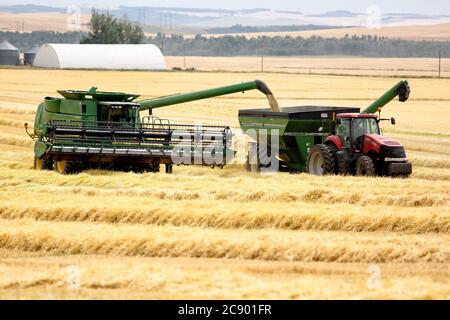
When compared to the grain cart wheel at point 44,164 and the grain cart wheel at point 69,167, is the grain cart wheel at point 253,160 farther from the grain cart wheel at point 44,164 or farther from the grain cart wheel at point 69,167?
the grain cart wheel at point 44,164

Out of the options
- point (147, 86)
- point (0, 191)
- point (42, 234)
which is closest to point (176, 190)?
point (0, 191)

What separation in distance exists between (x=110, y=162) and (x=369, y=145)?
19.2 feet

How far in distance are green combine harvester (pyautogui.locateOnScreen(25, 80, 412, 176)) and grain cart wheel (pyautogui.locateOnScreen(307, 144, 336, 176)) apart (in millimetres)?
21

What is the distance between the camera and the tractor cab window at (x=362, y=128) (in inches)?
894

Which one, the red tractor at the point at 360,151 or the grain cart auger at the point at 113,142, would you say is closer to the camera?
the red tractor at the point at 360,151

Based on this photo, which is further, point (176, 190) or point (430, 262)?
point (176, 190)

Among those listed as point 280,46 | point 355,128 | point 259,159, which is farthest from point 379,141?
point 280,46

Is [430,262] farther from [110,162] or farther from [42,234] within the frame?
→ [110,162]

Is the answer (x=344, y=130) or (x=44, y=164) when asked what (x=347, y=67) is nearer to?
(x=44, y=164)

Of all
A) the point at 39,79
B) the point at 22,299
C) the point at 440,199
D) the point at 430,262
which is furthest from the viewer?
the point at 39,79

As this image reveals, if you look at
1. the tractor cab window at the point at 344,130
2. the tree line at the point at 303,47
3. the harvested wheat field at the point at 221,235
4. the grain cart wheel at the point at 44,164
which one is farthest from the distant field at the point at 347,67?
the harvested wheat field at the point at 221,235

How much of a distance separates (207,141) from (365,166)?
13.8 ft

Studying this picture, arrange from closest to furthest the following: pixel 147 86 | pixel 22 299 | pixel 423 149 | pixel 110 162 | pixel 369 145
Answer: pixel 22 299, pixel 369 145, pixel 110 162, pixel 423 149, pixel 147 86

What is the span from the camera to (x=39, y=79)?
244 ft
